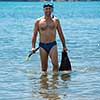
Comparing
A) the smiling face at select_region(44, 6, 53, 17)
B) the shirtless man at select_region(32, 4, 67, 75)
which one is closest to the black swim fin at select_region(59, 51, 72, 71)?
the shirtless man at select_region(32, 4, 67, 75)

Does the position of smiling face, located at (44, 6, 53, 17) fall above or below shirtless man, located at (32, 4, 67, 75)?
above

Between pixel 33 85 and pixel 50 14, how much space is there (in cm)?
181

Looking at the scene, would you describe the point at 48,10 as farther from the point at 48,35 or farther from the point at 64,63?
the point at 64,63

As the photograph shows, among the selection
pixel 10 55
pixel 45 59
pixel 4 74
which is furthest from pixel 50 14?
pixel 10 55

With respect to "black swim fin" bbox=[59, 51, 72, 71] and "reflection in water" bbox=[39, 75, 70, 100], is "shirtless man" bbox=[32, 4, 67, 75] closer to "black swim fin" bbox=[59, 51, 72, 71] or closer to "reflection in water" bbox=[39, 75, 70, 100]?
"reflection in water" bbox=[39, 75, 70, 100]

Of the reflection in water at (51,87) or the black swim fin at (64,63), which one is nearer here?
the reflection in water at (51,87)

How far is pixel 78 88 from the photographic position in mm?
12086

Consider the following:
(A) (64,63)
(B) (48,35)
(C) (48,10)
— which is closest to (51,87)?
(B) (48,35)

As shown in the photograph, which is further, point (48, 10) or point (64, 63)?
point (64, 63)

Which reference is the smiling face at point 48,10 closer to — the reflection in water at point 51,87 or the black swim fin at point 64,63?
the black swim fin at point 64,63

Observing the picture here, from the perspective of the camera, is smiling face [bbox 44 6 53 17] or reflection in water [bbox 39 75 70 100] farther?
smiling face [bbox 44 6 53 17]

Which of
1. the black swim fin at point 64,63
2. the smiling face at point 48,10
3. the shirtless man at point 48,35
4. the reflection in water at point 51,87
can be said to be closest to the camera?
the reflection in water at point 51,87

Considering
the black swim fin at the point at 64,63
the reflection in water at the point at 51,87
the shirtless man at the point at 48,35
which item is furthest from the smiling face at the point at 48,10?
the reflection in water at the point at 51,87

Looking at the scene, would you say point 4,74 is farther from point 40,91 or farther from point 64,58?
point 40,91
